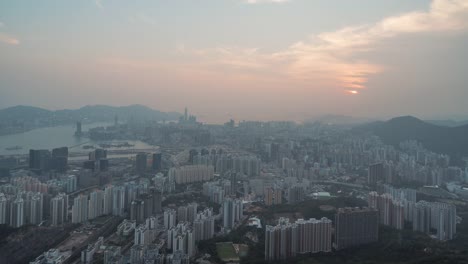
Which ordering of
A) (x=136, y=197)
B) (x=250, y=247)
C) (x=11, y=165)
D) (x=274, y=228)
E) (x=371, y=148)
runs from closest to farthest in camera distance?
(x=274, y=228), (x=250, y=247), (x=136, y=197), (x=11, y=165), (x=371, y=148)

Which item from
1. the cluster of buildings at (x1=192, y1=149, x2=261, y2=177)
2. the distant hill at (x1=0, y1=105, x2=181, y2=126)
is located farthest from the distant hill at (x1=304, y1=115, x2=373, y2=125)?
the cluster of buildings at (x1=192, y1=149, x2=261, y2=177)

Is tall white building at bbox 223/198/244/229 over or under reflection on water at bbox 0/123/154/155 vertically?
under

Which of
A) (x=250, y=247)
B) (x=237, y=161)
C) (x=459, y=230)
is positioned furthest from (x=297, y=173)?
(x=250, y=247)

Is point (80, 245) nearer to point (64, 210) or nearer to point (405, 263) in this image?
point (64, 210)

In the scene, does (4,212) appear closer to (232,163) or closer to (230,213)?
(230,213)

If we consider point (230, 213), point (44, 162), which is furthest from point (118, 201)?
point (44, 162)

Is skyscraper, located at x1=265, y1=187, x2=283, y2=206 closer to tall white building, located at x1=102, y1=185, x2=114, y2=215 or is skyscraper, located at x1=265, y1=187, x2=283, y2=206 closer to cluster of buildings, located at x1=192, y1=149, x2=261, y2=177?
tall white building, located at x1=102, y1=185, x2=114, y2=215

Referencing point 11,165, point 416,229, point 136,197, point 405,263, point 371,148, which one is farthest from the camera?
point 371,148
